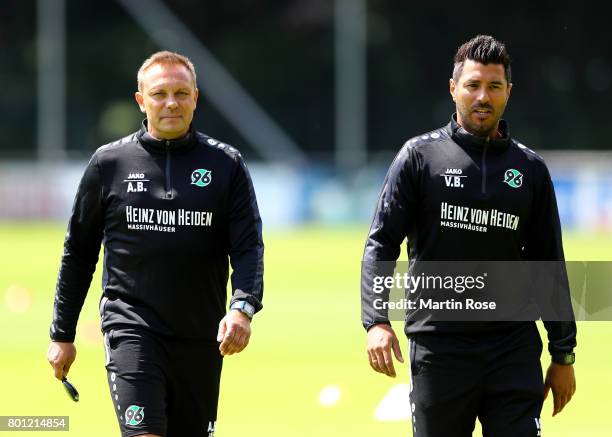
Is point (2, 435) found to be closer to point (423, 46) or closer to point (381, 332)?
point (381, 332)

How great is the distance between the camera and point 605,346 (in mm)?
13734

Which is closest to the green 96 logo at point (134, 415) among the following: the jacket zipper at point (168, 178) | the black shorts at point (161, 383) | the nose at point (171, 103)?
the black shorts at point (161, 383)

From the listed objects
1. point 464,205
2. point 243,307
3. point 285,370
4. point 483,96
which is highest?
point 483,96

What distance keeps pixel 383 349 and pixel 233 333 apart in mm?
672

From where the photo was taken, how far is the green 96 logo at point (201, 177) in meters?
6.42

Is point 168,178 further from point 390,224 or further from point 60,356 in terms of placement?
point 390,224

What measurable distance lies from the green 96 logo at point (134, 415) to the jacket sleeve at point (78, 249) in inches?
25.4

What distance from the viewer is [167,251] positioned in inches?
248

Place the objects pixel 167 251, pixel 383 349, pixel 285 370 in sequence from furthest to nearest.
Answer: pixel 285 370
pixel 167 251
pixel 383 349

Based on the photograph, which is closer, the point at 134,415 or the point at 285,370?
the point at 134,415

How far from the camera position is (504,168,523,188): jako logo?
612cm

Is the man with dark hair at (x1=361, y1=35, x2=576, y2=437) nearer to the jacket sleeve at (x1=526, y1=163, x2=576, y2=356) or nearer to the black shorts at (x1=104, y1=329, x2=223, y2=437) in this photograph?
the jacket sleeve at (x1=526, y1=163, x2=576, y2=356)

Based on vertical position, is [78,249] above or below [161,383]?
above
